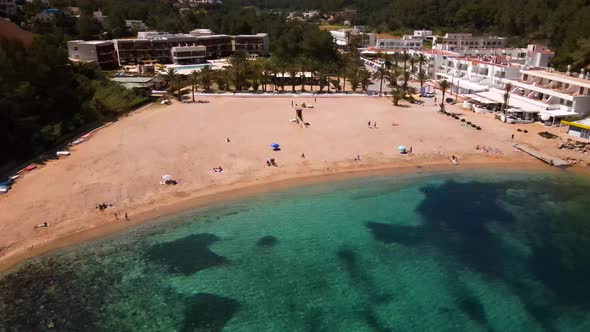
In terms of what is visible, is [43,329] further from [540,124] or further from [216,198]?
[540,124]

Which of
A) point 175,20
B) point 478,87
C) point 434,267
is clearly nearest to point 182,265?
point 434,267

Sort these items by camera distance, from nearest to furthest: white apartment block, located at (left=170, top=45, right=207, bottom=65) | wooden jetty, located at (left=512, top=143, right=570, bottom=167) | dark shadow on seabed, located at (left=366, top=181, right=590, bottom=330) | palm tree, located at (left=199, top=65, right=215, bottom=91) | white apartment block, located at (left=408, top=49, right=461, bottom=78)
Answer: dark shadow on seabed, located at (left=366, top=181, right=590, bottom=330) → wooden jetty, located at (left=512, top=143, right=570, bottom=167) → palm tree, located at (left=199, top=65, right=215, bottom=91) → white apartment block, located at (left=408, top=49, right=461, bottom=78) → white apartment block, located at (left=170, top=45, right=207, bottom=65)

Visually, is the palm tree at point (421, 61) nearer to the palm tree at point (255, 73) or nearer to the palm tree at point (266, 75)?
the palm tree at point (266, 75)

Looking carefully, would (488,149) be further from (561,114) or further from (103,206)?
(103,206)

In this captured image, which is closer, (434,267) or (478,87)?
(434,267)

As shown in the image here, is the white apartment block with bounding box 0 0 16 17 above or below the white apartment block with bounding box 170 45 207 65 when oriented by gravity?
above

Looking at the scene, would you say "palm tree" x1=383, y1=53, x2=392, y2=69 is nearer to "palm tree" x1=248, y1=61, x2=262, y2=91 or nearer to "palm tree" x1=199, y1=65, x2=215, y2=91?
"palm tree" x1=248, y1=61, x2=262, y2=91

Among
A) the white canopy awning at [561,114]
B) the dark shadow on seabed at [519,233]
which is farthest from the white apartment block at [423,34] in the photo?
the dark shadow on seabed at [519,233]

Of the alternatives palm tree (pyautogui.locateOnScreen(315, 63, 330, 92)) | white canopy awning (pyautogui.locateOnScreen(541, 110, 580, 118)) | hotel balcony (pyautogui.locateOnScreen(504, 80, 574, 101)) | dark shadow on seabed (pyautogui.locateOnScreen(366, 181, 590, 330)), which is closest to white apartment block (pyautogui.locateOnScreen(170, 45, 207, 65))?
palm tree (pyautogui.locateOnScreen(315, 63, 330, 92))
